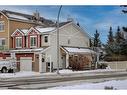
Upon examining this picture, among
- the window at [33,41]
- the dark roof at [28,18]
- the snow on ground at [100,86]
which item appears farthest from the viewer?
the window at [33,41]

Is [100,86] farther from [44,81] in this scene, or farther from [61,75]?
[44,81]

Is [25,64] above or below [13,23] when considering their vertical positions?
below

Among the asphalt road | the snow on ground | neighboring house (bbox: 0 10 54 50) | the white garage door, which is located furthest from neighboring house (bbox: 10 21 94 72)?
the snow on ground

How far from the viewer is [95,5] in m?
24.0

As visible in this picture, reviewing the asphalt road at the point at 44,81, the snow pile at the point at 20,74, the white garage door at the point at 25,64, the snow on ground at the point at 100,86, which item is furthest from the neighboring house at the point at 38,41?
the snow on ground at the point at 100,86

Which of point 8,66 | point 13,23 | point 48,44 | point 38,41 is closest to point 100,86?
point 48,44

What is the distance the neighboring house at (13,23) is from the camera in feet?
80.7

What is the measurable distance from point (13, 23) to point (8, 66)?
3.40ft

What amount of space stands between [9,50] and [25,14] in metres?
0.97

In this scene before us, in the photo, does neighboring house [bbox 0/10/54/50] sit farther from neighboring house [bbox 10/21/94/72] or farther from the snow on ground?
the snow on ground

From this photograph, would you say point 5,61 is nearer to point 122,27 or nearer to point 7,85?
point 7,85

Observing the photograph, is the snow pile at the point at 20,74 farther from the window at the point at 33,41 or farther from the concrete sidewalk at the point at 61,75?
the window at the point at 33,41

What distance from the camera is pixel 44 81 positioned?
24531mm
